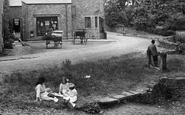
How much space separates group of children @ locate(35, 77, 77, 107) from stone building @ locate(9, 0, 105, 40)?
81.3 feet

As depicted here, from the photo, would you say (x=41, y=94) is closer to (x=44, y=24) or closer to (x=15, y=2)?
(x=44, y=24)

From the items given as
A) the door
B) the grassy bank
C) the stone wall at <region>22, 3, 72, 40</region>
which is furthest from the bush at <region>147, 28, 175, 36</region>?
the grassy bank

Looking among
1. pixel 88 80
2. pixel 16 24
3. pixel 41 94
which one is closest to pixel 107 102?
pixel 88 80

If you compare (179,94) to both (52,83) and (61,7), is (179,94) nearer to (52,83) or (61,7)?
(52,83)

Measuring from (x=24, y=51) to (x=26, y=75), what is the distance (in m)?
10.3

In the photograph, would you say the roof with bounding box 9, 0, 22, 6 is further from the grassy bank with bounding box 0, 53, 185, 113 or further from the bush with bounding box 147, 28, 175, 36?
the grassy bank with bounding box 0, 53, 185, 113

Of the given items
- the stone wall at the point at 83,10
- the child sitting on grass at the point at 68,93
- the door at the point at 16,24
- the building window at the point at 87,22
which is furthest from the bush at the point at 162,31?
the child sitting on grass at the point at 68,93

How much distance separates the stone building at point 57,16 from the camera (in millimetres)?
33188

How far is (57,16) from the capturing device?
3350 centimetres

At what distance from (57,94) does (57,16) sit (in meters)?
25.3

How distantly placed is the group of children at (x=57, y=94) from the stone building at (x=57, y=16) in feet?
81.3

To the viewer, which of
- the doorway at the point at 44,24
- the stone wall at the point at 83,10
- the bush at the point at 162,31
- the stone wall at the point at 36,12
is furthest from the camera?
the stone wall at the point at 83,10

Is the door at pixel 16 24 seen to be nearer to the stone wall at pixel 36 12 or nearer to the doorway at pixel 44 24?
the stone wall at pixel 36 12

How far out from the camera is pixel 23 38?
107ft
